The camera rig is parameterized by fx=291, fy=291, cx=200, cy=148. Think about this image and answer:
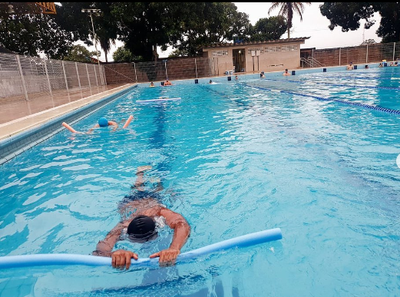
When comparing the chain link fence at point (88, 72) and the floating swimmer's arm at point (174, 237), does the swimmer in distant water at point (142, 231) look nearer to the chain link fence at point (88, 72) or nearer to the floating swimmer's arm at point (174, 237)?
the floating swimmer's arm at point (174, 237)

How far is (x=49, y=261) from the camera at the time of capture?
2.12 m

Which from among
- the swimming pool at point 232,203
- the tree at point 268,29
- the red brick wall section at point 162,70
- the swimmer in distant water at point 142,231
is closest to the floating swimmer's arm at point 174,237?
the swimmer in distant water at point 142,231

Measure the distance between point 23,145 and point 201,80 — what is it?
1758 cm

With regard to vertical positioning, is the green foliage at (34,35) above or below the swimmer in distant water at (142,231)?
above

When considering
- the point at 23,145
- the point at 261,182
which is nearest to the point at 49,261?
the point at 261,182

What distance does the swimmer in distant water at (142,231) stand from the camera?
7.21 feet

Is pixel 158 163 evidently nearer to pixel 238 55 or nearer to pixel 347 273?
pixel 347 273

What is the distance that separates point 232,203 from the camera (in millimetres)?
3545

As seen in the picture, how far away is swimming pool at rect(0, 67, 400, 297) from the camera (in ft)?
7.57

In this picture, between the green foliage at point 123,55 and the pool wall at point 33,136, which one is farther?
the green foliage at point 123,55

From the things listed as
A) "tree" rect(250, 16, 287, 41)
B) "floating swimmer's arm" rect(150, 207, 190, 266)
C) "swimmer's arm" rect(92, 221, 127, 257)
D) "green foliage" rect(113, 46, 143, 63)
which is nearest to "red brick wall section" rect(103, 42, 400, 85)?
"tree" rect(250, 16, 287, 41)

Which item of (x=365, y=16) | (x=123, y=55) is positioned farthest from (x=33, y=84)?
(x=365, y=16)

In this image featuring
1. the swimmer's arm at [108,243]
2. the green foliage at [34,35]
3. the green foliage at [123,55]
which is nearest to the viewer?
the swimmer's arm at [108,243]

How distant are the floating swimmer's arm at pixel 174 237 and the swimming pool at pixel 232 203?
0.47 feet
